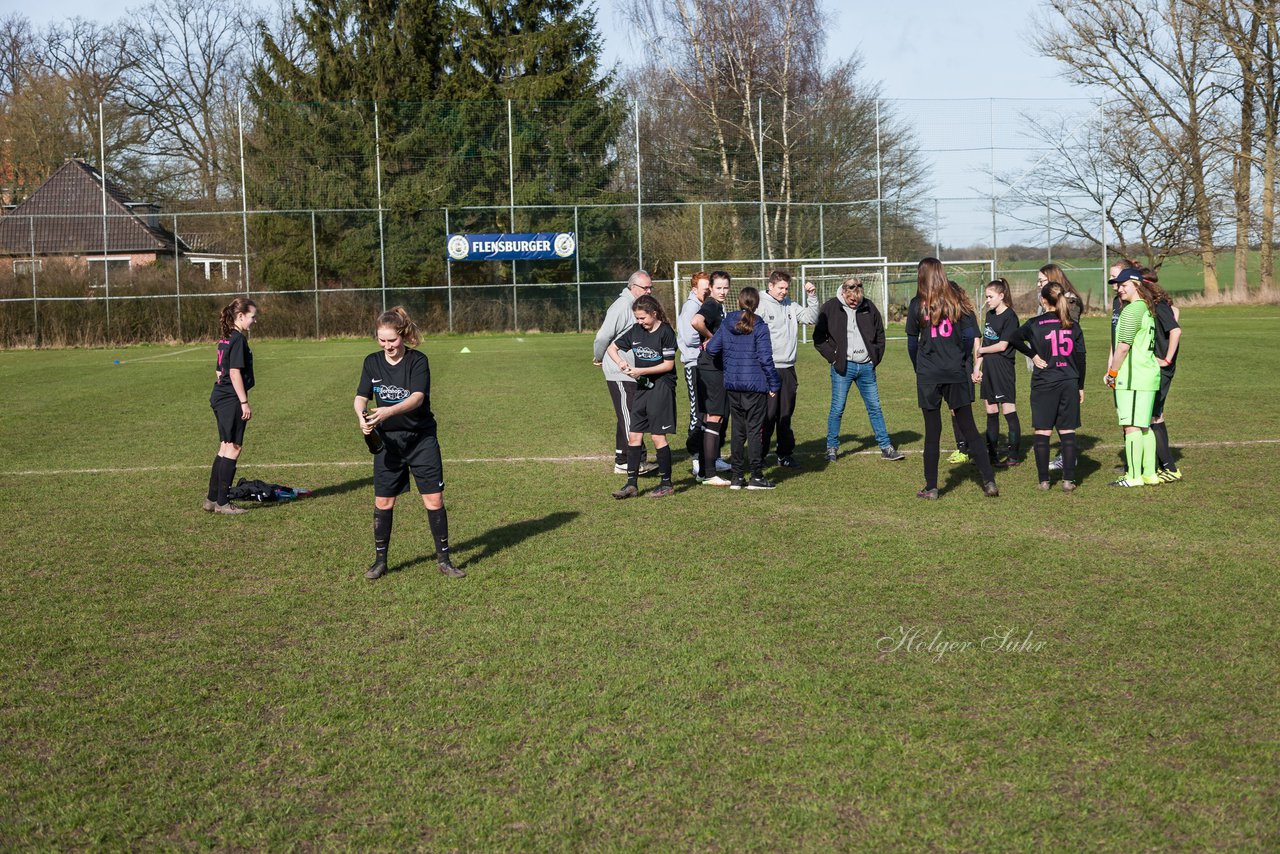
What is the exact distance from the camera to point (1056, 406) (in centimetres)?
967

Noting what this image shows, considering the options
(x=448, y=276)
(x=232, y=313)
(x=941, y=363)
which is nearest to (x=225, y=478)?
(x=232, y=313)

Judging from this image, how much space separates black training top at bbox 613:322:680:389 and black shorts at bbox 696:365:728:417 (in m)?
0.56

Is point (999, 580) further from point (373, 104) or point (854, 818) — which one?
point (373, 104)

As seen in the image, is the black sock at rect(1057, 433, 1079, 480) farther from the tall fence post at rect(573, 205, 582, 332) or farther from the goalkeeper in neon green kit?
the tall fence post at rect(573, 205, 582, 332)

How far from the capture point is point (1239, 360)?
2067cm

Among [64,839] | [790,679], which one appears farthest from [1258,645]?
[64,839]

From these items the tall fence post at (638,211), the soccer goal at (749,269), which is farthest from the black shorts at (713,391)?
the tall fence post at (638,211)

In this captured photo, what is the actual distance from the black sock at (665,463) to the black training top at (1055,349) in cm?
305

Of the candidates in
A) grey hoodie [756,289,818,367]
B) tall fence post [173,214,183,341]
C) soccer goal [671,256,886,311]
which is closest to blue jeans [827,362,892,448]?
grey hoodie [756,289,818,367]

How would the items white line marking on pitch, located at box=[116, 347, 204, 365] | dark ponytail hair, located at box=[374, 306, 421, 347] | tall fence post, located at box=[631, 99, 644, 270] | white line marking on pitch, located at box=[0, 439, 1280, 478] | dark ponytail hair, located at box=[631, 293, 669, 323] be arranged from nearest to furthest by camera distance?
dark ponytail hair, located at box=[374, 306, 421, 347] < dark ponytail hair, located at box=[631, 293, 669, 323] < white line marking on pitch, located at box=[0, 439, 1280, 478] < white line marking on pitch, located at box=[116, 347, 204, 365] < tall fence post, located at box=[631, 99, 644, 270]

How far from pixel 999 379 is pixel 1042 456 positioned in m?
1.51

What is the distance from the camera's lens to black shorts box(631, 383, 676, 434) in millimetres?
9469

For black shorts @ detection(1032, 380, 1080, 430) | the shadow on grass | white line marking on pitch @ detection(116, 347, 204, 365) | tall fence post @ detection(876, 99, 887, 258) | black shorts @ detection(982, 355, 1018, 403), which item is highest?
tall fence post @ detection(876, 99, 887, 258)

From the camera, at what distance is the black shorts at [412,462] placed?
7.11 metres
